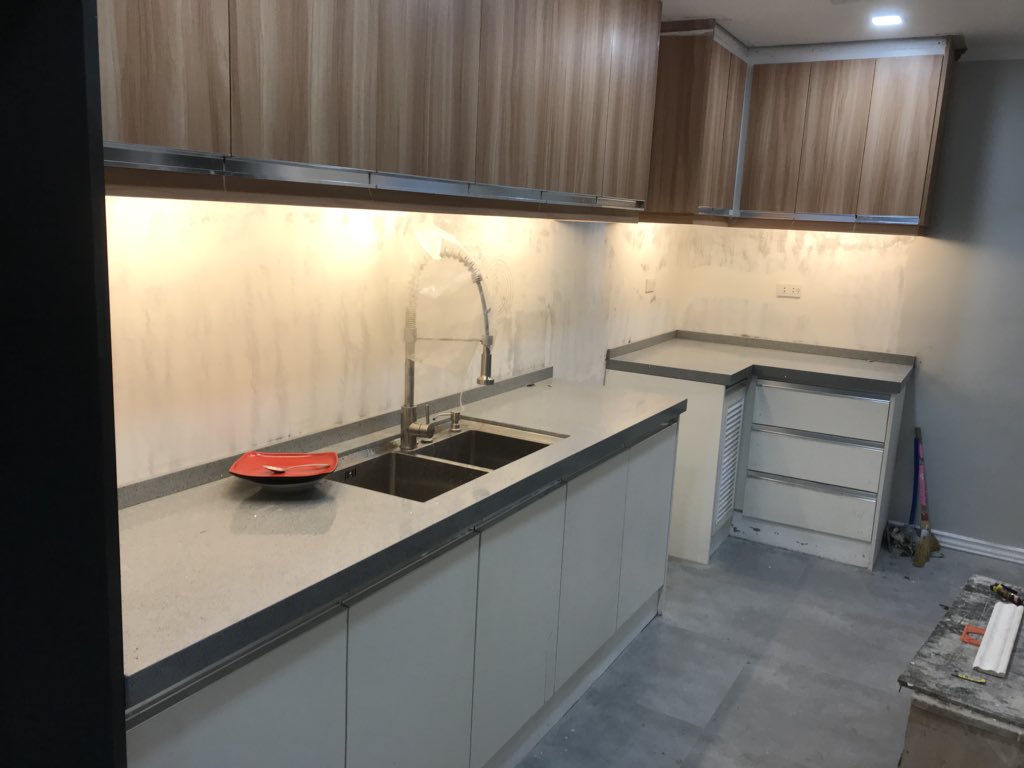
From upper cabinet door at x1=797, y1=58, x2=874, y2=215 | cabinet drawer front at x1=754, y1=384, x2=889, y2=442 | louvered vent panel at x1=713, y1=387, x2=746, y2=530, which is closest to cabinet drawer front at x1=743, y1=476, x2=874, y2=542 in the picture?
louvered vent panel at x1=713, y1=387, x2=746, y2=530

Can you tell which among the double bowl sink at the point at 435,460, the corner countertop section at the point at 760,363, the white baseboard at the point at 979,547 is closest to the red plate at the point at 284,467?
the double bowl sink at the point at 435,460

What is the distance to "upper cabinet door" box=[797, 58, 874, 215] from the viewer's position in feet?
12.5

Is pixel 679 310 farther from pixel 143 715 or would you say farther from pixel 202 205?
pixel 143 715

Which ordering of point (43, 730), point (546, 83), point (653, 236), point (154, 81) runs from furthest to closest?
point (653, 236), point (546, 83), point (154, 81), point (43, 730)

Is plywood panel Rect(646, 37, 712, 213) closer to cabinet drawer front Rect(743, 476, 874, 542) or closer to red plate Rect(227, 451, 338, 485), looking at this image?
cabinet drawer front Rect(743, 476, 874, 542)

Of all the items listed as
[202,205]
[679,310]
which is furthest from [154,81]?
[679,310]

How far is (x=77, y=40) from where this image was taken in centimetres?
77

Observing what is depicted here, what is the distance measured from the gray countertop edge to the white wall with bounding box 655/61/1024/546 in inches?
105

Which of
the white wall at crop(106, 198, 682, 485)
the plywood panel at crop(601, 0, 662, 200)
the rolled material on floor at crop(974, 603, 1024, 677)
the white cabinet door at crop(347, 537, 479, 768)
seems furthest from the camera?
the plywood panel at crop(601, 0, 662, 200)

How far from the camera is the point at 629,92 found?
292 cm

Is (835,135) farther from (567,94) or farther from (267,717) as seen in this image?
(267,717)

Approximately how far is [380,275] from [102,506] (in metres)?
1.66

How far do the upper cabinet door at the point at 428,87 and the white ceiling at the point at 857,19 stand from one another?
1526 mm

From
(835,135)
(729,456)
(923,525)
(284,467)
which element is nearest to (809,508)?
(729,456)
